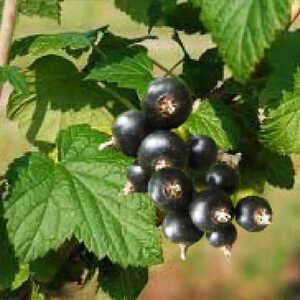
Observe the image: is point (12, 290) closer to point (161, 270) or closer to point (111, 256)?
point (111, 256)

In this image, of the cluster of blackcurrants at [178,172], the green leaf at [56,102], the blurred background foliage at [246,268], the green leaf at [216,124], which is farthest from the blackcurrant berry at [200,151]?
the blurred background foliage at [246,268]

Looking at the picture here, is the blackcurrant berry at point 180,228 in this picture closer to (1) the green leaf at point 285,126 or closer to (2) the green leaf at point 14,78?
Answer: (1) the green leaf at point 285,126

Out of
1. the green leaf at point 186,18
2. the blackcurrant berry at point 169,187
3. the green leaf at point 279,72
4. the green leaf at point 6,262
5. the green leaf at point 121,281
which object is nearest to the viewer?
the blackcurrant berry at point 169,187

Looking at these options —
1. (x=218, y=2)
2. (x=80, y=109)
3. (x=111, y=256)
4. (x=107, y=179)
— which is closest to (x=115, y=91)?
(x=80, y=109)

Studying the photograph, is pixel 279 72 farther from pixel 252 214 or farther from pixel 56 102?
pixel 56 102

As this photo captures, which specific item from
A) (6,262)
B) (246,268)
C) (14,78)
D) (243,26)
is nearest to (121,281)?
(6,262)

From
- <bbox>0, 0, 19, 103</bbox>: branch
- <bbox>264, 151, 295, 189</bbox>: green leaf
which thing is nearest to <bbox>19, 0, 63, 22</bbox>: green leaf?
<bbox>0, 0, 19, 103</bbox>: branch

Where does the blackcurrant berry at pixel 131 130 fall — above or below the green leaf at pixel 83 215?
above
